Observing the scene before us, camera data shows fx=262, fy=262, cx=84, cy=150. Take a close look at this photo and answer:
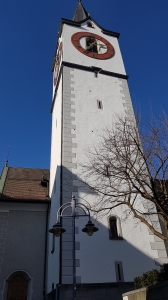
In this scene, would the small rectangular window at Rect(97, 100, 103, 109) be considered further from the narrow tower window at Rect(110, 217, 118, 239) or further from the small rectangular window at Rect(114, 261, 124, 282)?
the small rectangular window at Rect(114, 261, 124, 282)

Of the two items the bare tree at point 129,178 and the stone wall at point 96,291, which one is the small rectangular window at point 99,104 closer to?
the bare tree at point 129,178

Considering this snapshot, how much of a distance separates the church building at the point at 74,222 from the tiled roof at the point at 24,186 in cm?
5

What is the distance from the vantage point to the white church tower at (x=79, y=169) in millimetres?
8742

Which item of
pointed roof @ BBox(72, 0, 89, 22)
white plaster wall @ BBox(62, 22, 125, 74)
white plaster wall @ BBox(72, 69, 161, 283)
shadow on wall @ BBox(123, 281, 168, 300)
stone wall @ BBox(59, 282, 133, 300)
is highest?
pointed roof @ BBox(72, 0, 89, 22)

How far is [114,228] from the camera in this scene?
10102mm

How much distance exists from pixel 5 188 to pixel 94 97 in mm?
6788

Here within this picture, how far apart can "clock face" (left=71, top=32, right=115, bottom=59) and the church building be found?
0.10 metres

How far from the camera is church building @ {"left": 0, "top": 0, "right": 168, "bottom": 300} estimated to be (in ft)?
28.5

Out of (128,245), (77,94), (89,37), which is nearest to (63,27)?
(89,37)

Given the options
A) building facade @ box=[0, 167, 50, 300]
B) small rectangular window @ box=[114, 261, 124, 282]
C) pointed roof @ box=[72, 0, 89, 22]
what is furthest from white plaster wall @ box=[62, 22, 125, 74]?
small rectangular window @ box=[114, 261, 124, 282]

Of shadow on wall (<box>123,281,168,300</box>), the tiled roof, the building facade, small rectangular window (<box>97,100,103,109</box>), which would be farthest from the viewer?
small rectangular window (<box>97,100,103,109</box>)

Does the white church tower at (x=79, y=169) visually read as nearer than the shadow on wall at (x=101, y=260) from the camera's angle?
No

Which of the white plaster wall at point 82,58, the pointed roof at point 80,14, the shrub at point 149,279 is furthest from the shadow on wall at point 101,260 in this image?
the pointed roof at point 80,14

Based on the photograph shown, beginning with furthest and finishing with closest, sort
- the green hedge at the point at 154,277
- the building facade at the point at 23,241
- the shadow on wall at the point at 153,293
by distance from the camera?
the building facade at the point at 23,241 → the green hedge at the point at 154,277 → the shadow on wall at the point at 153,293
